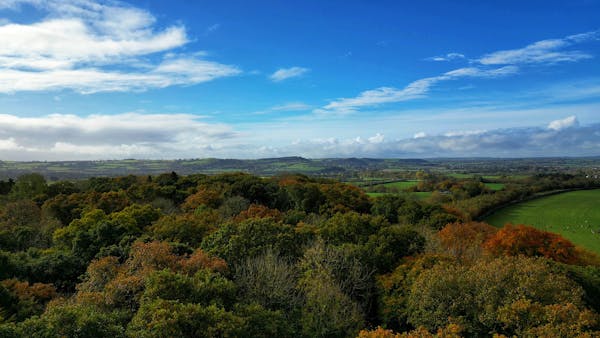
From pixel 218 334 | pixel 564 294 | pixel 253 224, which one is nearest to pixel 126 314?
pixel 218 334

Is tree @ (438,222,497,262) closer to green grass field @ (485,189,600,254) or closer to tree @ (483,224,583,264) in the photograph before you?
tree @ (483,224,583,264)

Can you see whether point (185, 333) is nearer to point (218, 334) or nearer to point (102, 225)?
point (218, 334)

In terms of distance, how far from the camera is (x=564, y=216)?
2808 inches

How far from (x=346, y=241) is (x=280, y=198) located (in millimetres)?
35908

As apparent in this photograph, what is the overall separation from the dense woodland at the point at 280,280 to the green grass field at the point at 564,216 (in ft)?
75.8

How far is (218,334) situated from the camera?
47.4ft

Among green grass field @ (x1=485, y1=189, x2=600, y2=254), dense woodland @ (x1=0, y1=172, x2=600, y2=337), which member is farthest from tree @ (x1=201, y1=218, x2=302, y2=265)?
green grass field @ (x1=485, y1=189, x2=600, y2=254)

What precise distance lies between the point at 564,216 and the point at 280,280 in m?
70.5

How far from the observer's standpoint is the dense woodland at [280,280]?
48.2 ft

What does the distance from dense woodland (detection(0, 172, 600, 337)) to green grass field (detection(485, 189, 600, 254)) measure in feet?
75.8

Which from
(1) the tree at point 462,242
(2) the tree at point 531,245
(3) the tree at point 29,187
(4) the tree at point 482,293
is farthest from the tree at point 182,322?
(3) the tree at point 29,187

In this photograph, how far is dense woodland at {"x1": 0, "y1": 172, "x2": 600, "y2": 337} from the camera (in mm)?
14680

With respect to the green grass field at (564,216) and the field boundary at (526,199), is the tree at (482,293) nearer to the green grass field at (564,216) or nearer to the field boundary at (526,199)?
the green grass field at (564,216)

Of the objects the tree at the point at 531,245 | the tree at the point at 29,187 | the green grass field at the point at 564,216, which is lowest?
the green grass field at the point at 564,216
